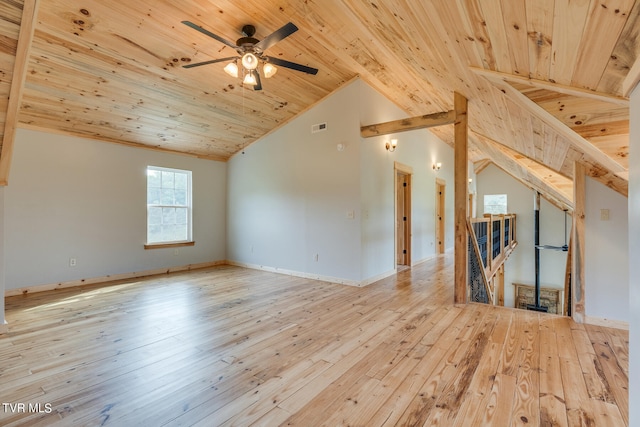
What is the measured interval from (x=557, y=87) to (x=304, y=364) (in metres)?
2.46

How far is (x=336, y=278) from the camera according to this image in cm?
476

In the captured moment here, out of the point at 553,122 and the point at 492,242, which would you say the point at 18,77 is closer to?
the point at 553,122

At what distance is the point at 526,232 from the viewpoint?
399 inches

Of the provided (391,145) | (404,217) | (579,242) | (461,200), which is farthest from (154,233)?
(579,242)

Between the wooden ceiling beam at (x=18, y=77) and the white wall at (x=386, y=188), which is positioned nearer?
the wooden ceiling beam at (x=18, y=77)

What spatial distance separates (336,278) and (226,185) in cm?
350

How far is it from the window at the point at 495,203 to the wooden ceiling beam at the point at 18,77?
12112 mm

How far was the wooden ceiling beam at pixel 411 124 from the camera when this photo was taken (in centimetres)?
387

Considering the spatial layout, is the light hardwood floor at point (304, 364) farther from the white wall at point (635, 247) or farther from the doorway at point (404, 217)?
the doorway at point (404, 217)

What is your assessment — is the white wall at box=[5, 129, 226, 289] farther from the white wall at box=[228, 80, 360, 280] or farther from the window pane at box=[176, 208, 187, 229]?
the white wall at box=[228, 80, 360, 280]

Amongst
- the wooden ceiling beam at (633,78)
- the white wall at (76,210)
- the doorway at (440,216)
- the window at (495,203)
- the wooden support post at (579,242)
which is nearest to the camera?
the wooden ceiling beam at (633,78)

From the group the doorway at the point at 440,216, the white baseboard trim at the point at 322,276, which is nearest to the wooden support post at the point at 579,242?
the white baseboard trim at the point at 322,276

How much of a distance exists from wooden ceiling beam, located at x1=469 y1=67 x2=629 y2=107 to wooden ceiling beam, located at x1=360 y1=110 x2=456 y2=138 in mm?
1585

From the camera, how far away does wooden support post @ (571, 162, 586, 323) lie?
9.47 feet
